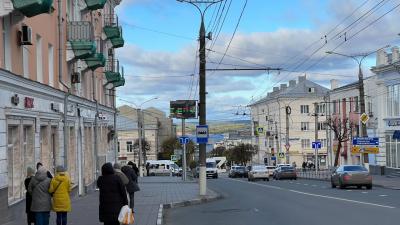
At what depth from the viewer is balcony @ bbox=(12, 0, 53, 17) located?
1606 centimetres

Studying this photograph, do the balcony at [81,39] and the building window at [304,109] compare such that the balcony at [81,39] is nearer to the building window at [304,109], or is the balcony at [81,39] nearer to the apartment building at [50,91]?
the apartment building at [50,91]

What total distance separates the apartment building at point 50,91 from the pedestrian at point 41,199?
3303 millimetres

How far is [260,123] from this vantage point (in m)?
118

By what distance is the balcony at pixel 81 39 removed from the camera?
1004 inches

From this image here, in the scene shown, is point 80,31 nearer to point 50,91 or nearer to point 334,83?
point 50,91

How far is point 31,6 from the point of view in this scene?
53.6 ft

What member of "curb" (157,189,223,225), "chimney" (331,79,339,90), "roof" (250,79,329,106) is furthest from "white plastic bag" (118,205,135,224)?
"roof" (250,79,329,106)

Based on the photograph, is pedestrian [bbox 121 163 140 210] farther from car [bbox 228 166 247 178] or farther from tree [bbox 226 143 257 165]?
tree [bbox 226 143 257 165]

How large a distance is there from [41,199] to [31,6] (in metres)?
6.14

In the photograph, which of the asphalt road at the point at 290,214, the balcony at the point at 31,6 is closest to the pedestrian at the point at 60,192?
the asphalt road at the point at 290,214

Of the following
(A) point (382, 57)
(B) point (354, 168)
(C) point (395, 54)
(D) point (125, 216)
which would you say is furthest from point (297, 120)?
(D) point (125, 216)

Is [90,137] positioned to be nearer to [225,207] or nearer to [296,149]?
[225,207]

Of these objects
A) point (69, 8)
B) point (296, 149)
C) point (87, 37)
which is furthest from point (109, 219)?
point (296, 149)

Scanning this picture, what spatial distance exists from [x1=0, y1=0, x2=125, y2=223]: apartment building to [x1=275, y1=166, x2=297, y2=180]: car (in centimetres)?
2316
